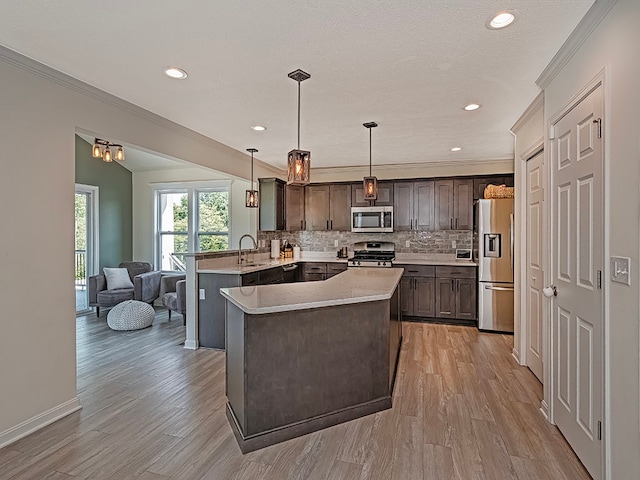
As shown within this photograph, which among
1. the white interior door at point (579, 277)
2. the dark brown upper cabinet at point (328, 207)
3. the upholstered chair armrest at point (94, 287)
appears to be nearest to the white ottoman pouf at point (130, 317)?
the upholstered chair armrest at point (94, 287)

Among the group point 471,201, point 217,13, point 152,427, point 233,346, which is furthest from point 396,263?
point 217,13

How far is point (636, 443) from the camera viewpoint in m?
1.59

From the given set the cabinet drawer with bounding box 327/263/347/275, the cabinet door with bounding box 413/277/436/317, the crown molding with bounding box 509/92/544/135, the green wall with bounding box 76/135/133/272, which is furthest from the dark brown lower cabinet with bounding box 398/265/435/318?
the green wall with bounding box 76/135/133/272

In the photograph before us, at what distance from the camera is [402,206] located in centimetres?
614

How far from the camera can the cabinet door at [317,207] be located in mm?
6570

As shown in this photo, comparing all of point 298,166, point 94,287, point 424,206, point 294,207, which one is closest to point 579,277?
point 298,166

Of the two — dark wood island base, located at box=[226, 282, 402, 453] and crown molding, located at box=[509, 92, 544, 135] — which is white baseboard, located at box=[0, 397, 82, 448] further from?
crown molding, located at box=[509, 92, 544, 135]

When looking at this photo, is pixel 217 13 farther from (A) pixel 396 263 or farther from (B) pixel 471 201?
(B) pixel 471 201

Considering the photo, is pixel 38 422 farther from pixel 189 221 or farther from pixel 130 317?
pixel 189 221

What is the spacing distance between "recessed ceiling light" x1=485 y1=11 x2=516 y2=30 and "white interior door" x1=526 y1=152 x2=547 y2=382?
1563 millimetres

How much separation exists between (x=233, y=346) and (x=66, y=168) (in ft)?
6.03

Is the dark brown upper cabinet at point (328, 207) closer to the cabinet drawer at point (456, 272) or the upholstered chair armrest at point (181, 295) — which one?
the cabinet drawer at point (456, 272)

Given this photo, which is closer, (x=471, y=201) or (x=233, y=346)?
(x=233, y=346)

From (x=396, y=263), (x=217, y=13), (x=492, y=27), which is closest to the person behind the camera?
(x=217, y=13)
